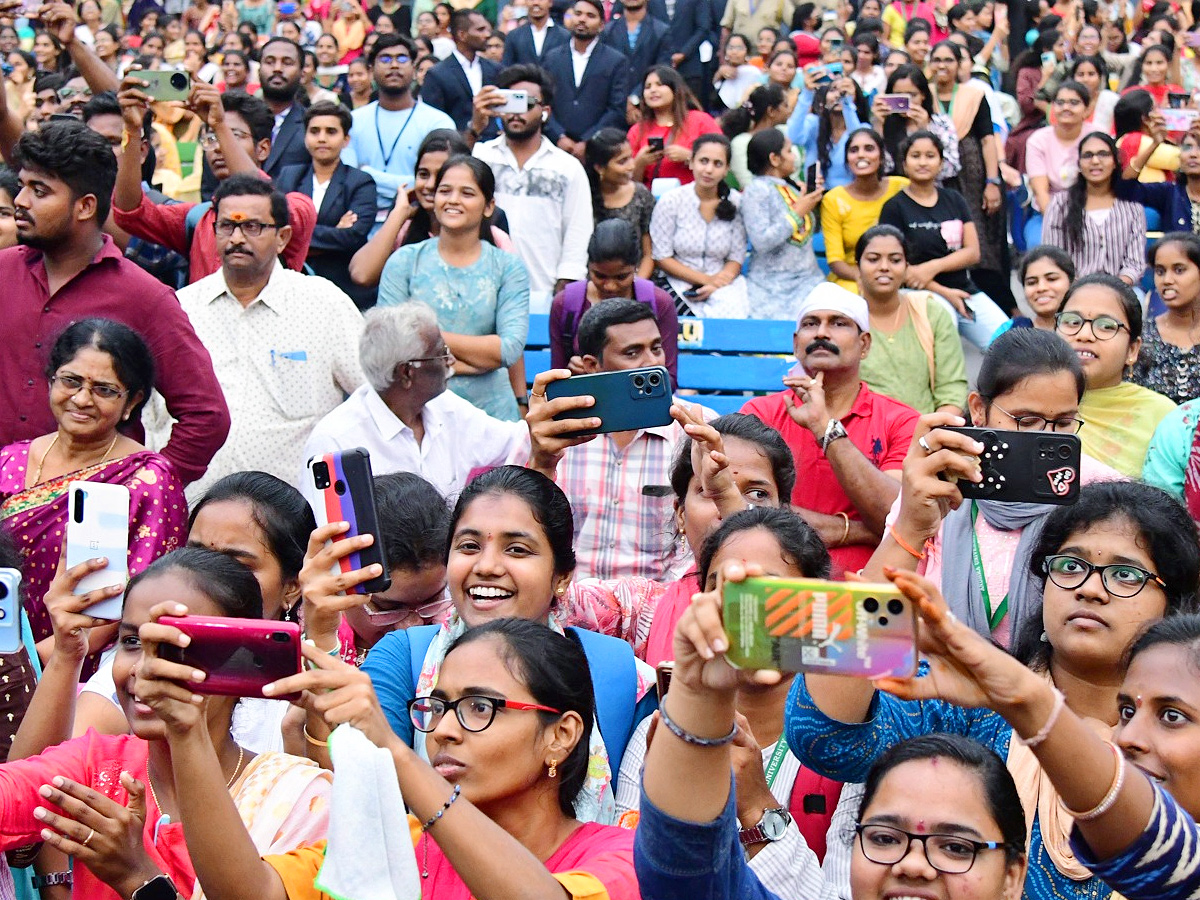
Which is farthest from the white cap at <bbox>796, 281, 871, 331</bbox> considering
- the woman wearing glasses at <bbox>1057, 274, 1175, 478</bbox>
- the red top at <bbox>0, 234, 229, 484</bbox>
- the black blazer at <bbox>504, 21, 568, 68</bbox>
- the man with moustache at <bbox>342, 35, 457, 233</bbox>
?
the black blazer at <bbox>504, 21, 568, 68</bbox>

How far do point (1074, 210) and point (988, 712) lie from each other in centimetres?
604

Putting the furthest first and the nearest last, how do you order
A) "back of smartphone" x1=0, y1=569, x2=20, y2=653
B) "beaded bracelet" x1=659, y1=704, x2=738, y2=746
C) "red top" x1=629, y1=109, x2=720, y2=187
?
1. "red top" x1=629, y1=109, x2=720, y2=187
2. "back of smartphone" x1=0, y1=569, x2=20, y2=653
3. "beaded bracelet" x1=659, y1=704, x2=738, y2=746

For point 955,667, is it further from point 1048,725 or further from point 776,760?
point 776,760

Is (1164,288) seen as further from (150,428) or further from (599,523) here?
(150,428)

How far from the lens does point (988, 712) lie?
8.97 feet

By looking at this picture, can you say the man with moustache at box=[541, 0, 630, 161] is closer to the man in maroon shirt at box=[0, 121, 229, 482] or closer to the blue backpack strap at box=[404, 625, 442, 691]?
the man in maroon shirt at box=[0, 121, 229, 482]

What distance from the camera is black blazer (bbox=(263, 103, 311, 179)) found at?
835 cm

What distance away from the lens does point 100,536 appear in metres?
3.01

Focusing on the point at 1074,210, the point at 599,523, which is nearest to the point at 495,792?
the point at 599,523

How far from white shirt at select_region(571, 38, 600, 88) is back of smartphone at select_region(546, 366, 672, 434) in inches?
282

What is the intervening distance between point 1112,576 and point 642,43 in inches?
364

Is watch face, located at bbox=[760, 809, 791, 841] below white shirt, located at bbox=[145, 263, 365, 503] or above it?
below

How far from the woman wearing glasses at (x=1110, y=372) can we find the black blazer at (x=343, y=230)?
378 cm

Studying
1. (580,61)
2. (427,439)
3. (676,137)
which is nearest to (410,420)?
(427,439)
